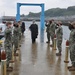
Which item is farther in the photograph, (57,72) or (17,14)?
(17,14)

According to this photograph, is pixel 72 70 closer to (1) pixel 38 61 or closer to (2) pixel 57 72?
(2) pixel 57 72

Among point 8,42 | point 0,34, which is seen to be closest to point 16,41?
point 8,42

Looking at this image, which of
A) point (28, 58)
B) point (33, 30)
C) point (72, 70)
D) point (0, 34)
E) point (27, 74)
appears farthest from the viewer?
point (0, 34)

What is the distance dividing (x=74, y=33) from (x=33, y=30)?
12374 mm

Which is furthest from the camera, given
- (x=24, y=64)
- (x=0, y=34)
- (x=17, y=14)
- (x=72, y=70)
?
(x=17, y=14)

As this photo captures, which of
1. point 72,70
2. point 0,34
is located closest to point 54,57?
point 72,70

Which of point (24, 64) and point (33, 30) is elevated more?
point (33, 30)

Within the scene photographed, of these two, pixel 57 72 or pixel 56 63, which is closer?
pixel 57 72

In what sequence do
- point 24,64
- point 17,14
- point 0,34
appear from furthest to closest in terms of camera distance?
point 17,14
point 0,34
point 24,64

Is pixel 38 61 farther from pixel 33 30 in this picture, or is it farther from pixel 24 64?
pixel 33 30

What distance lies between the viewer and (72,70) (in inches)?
498

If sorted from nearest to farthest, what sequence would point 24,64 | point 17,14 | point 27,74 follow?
point 27,74 < point 24,64 < point 17,14

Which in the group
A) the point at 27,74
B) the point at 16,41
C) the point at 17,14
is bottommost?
the point at 27,74

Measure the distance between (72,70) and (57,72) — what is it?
749 millimetres
